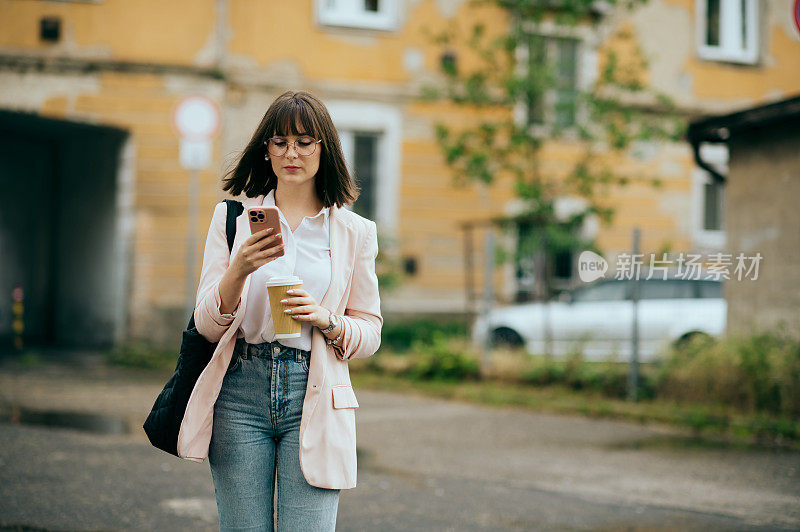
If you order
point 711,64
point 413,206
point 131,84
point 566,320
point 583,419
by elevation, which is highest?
point 711,64

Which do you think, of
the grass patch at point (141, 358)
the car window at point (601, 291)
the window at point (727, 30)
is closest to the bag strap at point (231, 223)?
the car window at point (601, 291)

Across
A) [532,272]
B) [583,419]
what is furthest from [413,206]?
[583,419]

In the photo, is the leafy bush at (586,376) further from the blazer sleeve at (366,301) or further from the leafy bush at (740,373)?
the blazer sleeve at (366,301)

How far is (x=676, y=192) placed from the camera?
20281mm

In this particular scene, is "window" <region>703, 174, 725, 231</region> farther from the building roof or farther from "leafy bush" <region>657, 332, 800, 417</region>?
"leafy bush" <region>657, 332, 800, 417</region>

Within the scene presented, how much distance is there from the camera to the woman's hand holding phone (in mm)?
2820

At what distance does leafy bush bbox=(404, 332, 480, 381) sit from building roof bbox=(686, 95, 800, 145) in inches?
152

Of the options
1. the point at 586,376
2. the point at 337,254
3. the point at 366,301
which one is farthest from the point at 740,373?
the point at 337,254

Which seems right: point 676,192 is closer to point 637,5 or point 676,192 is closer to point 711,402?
point 637,5

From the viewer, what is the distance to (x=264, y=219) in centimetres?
A: 281

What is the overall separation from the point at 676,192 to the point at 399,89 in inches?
248

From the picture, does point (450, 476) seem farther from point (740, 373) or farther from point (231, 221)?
point (231, 221)

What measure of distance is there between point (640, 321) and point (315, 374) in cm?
909

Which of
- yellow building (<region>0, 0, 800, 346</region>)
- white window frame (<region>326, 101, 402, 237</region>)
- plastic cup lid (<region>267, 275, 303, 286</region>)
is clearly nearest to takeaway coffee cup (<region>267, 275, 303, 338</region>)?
plastic cup lid (<region>267, 275, 303, 286</region>)
